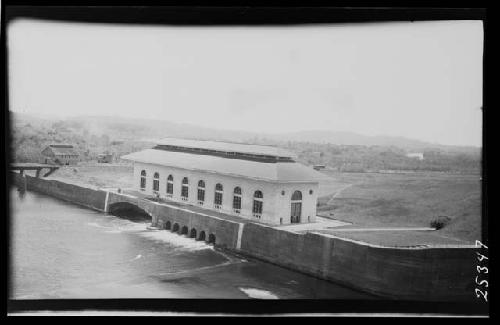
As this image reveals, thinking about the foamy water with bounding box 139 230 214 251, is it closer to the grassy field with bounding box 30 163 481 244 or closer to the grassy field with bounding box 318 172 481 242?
the grassy field with bounding box 30 163 481 244

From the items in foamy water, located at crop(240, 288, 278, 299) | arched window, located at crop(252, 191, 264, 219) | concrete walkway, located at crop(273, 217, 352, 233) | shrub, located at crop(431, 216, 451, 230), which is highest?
arched window, located at crop(252, 191, 264, 219)

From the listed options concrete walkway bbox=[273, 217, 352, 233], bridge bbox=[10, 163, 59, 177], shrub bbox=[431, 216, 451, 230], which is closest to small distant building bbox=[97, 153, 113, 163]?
bridge bbox=[10, 163, 59, 177]

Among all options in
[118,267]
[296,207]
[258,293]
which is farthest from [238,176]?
[118,267]

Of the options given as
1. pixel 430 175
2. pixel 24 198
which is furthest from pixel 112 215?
pixel 430 175

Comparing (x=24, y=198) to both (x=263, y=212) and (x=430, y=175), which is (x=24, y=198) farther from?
(x=430, y=175)

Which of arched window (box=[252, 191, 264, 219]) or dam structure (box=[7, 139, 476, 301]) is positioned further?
arched window (box=[252, 191, 264, 219])

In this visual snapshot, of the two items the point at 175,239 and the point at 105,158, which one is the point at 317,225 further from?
the point at 105,158

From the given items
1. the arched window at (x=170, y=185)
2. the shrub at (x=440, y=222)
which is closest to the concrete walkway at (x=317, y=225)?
the shrub at (x=440, y=222)
